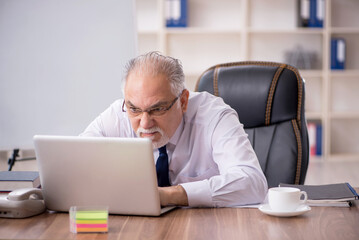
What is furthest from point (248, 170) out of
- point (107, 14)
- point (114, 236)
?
point (107, 14)

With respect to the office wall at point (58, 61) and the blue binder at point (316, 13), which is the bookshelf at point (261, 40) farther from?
the office wall at point (58, 61)

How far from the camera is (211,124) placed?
1.91 meters

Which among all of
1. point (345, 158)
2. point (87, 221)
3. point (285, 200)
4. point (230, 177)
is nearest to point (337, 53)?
point (345, 158)

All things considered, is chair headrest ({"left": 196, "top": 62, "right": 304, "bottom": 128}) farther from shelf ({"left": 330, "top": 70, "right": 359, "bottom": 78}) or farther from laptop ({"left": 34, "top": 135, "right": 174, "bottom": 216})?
shelf ({"left": 330, "top": 70, "right": 359, "bottom": 78})

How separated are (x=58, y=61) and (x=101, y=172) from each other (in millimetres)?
1564

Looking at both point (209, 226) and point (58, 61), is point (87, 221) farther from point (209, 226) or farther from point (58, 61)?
point (58, 61)

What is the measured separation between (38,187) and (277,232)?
0.72 m

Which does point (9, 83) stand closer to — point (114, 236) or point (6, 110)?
point (6, 110)

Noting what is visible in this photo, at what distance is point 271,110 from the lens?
2232 mm

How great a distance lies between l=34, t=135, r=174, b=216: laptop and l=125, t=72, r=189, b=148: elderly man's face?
1.25 feet

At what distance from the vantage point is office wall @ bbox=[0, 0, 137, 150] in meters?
2.81

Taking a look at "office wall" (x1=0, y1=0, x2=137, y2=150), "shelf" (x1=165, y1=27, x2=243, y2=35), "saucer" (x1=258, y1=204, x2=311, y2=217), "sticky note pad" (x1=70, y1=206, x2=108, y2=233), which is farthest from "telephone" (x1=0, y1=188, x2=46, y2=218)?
"shelf" (x1=165, y1=27, x2=243, y2=35)

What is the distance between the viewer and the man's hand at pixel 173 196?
1499mm

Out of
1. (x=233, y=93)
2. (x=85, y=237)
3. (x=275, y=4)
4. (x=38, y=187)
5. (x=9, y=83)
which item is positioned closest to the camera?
(x=85, y=237)
